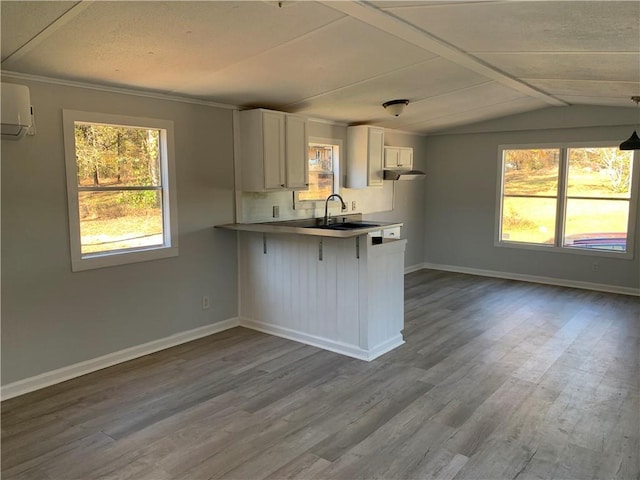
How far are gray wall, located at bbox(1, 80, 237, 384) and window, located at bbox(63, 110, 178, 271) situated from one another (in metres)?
0.07

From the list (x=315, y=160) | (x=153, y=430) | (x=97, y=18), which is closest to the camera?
(x=97, y=18)

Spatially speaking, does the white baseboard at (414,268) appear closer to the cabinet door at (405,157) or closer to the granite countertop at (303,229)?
the cabinet door at (405,157)

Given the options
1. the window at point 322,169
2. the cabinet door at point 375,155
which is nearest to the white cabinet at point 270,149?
the window at point 322,169

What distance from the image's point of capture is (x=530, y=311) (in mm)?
5336

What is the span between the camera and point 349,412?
10.0ft

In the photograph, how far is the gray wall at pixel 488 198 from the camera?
20.3 feet

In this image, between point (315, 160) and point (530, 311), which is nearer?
point (530, 311)

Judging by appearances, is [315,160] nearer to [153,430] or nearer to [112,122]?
[112,122]

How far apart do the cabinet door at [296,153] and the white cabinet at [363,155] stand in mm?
1348

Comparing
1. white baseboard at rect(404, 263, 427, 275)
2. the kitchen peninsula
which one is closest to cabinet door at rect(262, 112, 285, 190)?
the kitchen peninsula

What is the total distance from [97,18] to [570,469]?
133 inches

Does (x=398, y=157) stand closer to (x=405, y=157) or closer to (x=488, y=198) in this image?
(x=405, y=157)

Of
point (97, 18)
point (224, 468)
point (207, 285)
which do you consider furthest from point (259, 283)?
point (97, 18)

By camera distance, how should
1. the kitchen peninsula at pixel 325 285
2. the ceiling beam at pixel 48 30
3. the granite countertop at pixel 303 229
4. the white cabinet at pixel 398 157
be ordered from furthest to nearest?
the white cabinet at pixel 398 157
the kitchen peninsula at pixel 325 285
the granite countertop at pixel 303 229
the ceiling beam at pixel 48 30
